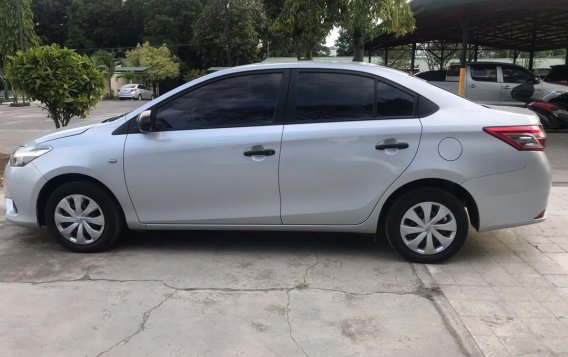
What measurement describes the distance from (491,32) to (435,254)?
23046 mm

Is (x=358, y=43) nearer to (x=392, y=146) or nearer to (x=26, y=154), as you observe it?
(x=392, y=146)

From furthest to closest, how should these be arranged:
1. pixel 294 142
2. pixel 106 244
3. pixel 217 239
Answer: pixel 217 239
pixel 106 244
pixel 294 142

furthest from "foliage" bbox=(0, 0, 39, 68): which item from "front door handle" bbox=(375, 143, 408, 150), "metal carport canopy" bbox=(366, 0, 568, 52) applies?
"front door handle" bbox=(375, 143, 408, 150)

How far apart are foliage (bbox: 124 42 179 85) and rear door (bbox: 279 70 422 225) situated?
4831 centimetres

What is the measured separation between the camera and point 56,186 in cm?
483

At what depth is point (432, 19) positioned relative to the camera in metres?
17.2

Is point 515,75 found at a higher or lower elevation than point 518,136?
higher

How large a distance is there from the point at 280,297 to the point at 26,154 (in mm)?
2745

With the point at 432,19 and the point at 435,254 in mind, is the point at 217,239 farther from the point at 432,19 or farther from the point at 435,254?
the point at 432,19

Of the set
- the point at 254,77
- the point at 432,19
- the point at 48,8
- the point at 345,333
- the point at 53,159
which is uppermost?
the point at 48,8

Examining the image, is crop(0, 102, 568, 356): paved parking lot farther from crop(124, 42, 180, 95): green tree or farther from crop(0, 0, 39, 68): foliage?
crop(124, 42, 180, 95): green tree

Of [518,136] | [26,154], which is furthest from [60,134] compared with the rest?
[518,136]

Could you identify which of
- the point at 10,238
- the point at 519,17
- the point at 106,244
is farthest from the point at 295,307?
the point at 519,17

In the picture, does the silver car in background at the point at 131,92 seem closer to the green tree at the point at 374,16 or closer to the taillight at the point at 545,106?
the taillight at the point at 545,106
